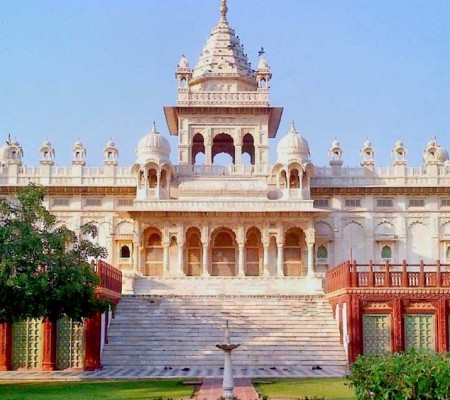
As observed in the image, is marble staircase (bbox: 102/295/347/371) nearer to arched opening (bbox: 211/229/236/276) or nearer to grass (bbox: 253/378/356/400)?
grass (bbox: 253/378/356/400)

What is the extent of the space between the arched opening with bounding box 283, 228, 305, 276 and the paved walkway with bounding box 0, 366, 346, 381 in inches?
618

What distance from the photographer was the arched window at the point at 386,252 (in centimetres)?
4100

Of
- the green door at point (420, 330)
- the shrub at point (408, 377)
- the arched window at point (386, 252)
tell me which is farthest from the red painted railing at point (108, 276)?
the arched window at point (386, 252)

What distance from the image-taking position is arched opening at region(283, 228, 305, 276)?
1550 inches

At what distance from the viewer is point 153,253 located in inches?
1554

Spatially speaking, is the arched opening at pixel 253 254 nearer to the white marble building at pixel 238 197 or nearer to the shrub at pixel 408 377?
the white marble building at pixel 238 197

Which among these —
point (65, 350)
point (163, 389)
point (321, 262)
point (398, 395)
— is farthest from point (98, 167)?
point (398, 395)

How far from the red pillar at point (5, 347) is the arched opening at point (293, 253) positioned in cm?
1785

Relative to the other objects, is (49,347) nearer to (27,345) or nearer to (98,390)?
(27,345)

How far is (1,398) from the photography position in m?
16.6

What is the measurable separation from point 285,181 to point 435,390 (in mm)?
27995

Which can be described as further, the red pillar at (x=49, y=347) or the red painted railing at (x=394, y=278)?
the red painted railing at (x=394, y=278)

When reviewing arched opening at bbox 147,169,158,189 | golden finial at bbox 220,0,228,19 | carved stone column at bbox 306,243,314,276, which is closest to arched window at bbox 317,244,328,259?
carved stone column at bbox 306,243,314,276

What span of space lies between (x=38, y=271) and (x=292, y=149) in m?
22.0
